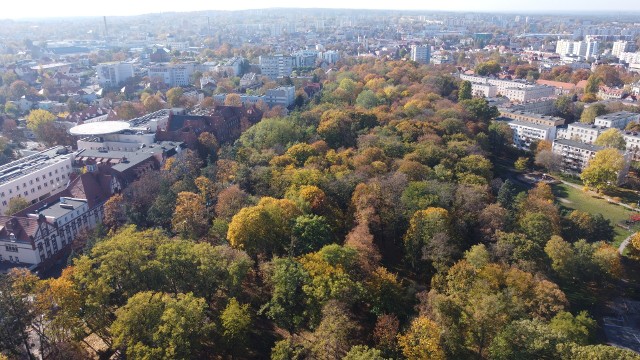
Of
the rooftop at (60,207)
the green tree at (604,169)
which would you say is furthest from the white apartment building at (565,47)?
the rooftop at (60,207)

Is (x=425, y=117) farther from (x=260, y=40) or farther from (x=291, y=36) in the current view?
(x=291, y=36)

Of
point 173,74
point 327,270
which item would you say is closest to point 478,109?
point 327,270

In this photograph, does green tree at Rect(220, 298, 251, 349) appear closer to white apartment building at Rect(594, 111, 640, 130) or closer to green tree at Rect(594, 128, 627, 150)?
green tree at Rect(594, 128, 627, 150)

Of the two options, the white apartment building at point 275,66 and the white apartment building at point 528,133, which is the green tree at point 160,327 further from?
the white apartment building at point 275,66

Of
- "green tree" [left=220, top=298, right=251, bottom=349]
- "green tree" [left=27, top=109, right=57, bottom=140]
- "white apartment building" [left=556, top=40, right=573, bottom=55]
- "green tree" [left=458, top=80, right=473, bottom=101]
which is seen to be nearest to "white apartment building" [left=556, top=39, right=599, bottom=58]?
"white apartment building" [left=556, top=40, right=573, bottom=55]

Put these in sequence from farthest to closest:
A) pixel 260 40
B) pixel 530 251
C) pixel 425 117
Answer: pixel 260 40 → pixel 425 117 → pixel 530 251

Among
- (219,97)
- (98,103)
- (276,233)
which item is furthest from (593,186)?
(98,103)
